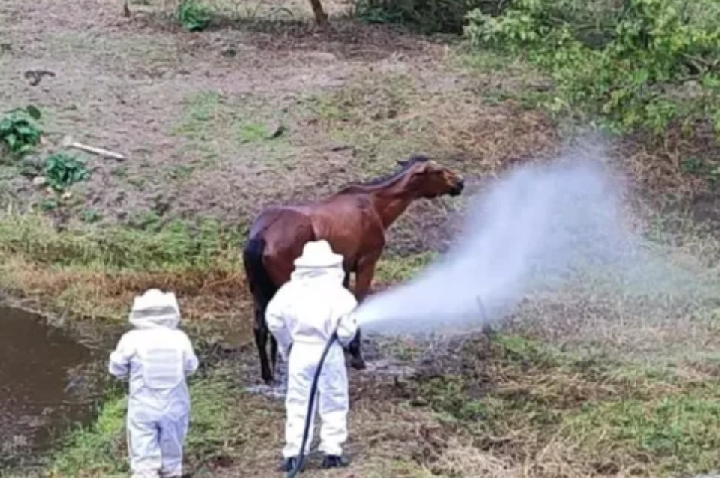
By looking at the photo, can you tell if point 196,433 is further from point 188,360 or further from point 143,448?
point 188,360

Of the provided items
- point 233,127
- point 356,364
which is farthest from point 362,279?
point 233,127

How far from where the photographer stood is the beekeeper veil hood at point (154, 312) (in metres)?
7.89

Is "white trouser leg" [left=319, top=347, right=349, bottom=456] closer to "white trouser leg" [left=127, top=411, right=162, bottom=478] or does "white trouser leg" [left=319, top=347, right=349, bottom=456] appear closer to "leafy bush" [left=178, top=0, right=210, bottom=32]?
"white trouser leg" [left=127, top=411, right=162, bottom=478]

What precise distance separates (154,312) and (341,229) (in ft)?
8.50

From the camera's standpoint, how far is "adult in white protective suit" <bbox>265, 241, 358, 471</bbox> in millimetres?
7934

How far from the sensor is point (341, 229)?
33.6 ft

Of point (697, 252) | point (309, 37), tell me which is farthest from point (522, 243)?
point (309, 37)

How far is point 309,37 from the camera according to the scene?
20.8 meters

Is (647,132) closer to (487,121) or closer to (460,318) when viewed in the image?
(487,121)

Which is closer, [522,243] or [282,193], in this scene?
[522,243]

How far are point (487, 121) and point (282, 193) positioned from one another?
117 inches

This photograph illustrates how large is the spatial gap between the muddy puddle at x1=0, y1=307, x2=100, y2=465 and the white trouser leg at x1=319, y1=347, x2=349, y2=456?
212 centimetres

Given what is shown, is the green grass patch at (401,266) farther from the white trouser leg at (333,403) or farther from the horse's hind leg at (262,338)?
the white trouser leg at (333,403)

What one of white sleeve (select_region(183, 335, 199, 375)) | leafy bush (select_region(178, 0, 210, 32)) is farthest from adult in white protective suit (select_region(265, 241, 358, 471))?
leafy bush (select_region(178, 0, 210, 32))
